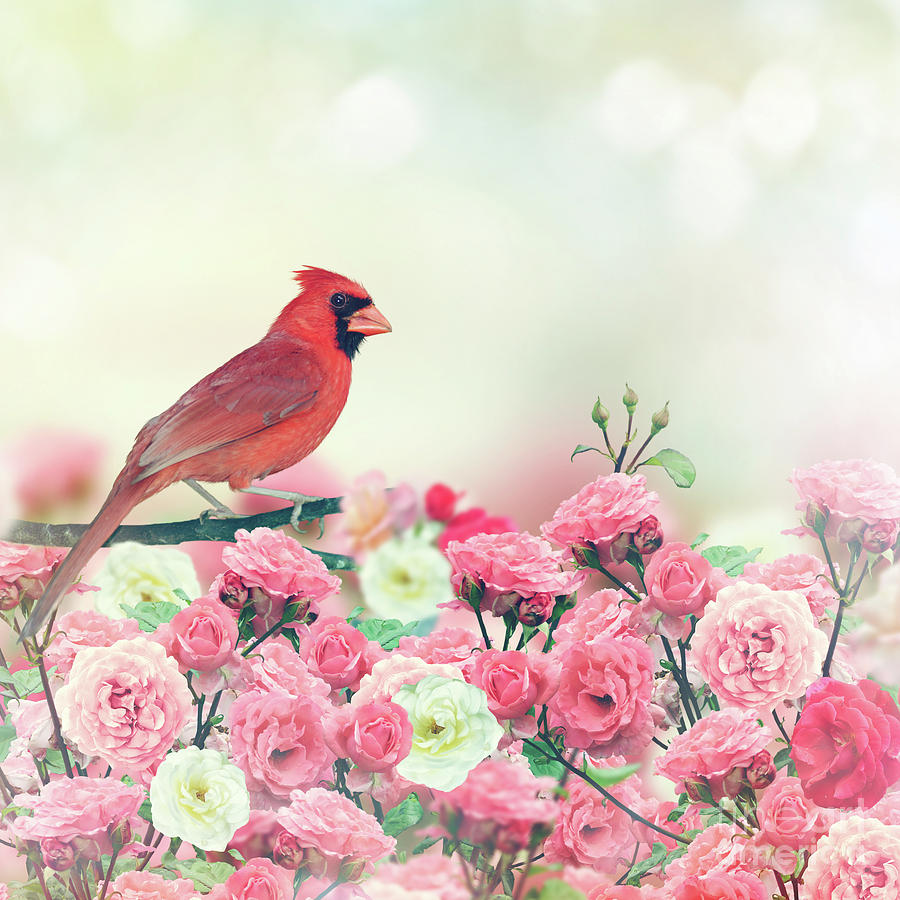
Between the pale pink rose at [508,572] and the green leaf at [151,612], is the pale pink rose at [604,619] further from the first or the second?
the green leaf at [151,612]

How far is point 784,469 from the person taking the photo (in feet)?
5.02

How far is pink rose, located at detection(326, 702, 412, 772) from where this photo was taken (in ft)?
3.94

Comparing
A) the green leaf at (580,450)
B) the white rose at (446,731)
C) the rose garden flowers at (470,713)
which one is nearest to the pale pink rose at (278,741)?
the rose garden flowers at (470,713)

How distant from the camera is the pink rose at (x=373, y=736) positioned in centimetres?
120

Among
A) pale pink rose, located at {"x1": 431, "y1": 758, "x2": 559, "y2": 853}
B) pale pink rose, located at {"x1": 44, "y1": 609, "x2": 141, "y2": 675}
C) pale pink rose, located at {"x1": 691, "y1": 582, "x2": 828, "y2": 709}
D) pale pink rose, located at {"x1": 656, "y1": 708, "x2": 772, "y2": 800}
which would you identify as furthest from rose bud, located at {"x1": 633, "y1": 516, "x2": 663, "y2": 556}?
pale pink rose, located at {"x1": 44, "y1": 609, "x2": 141, "y2": 675}

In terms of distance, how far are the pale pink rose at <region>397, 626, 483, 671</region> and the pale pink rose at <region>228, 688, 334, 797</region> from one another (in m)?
0.17

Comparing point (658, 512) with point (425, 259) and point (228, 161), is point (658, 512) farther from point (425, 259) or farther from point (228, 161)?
point (228, 161)

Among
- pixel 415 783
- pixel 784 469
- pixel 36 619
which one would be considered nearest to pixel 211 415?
pixel 36 619

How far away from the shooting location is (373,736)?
1198 mm

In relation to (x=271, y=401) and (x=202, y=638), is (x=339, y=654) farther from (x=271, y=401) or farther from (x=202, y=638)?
(x=271, y=401)

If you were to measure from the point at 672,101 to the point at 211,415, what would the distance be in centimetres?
90

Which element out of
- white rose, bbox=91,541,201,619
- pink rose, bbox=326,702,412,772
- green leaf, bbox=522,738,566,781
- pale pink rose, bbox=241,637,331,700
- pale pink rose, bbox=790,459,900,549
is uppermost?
pale pink rose, bbox=790,459,900,549

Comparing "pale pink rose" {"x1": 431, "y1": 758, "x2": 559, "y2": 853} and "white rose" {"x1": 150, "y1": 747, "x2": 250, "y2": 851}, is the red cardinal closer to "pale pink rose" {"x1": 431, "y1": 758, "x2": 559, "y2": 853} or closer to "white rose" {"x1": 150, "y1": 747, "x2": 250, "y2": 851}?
"white rose" {"x1": 150, "y1": 747, "x2": 250, "y2": 851}

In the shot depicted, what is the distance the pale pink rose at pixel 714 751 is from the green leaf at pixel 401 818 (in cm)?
31
